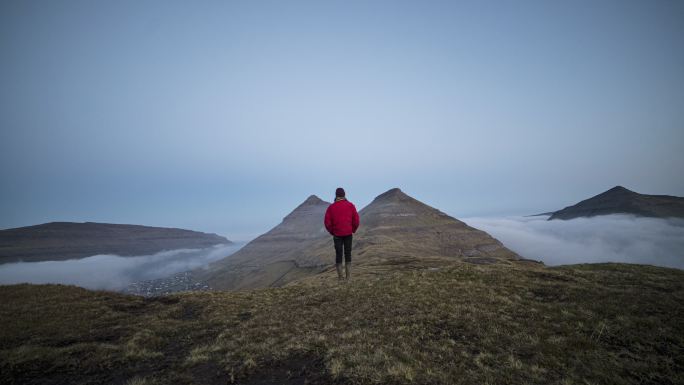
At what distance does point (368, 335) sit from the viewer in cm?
1048

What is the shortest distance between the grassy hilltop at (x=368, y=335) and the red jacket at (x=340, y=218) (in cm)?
339

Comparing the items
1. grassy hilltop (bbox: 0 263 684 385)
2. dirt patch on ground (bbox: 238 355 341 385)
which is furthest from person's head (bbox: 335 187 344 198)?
dirt patch on ground (bbox: 238 355 341 385)

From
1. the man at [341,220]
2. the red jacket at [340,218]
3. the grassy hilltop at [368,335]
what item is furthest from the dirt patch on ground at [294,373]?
the red jacket at [340,218]

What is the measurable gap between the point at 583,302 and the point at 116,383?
17.2 meters

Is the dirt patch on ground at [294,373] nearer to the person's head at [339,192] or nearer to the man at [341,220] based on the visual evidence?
the man at [341,220]

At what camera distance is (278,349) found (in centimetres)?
987

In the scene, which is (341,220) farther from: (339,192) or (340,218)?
(339,192)

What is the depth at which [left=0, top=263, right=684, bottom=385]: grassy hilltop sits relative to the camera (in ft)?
25.7

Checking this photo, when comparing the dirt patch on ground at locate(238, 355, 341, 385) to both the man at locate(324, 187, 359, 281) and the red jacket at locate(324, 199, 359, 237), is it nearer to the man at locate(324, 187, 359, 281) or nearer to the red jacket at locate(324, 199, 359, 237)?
the man at locate(324, 187, 359, 281)

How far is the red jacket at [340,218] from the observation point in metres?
18.7

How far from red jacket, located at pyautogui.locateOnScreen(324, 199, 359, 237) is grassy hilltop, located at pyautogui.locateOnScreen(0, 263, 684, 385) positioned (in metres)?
3.39

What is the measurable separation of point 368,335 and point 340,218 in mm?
8936

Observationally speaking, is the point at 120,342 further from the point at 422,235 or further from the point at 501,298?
the point at 422,235

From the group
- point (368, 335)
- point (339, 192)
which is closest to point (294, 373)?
point (368, 335)
